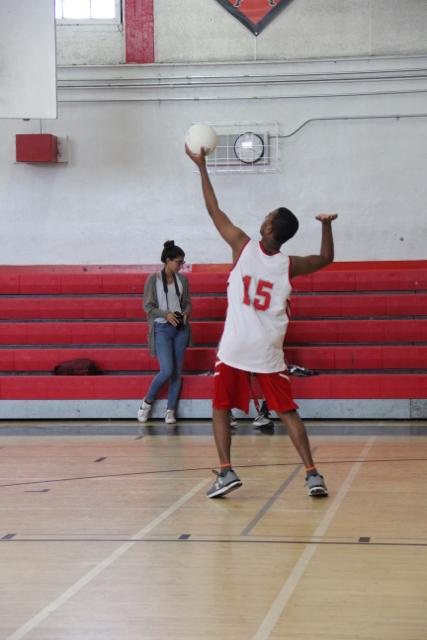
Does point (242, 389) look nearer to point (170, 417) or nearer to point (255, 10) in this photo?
point (170, 417)

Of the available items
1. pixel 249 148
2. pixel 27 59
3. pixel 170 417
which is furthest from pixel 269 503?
pixel 249 148

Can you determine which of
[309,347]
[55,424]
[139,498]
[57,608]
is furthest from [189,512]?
[309,347]

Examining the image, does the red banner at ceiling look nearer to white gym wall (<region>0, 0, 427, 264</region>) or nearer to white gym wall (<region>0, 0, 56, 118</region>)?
white gym wall (<region>0, 0, 427, 264</region>)

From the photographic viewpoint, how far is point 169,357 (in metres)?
10.2

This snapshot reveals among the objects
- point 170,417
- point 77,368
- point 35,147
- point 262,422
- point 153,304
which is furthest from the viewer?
point 35,147

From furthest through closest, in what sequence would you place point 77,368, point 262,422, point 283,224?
1. point 77,368
2. point 262,422
3. point 283,224

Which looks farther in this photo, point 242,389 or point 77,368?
point 77,368

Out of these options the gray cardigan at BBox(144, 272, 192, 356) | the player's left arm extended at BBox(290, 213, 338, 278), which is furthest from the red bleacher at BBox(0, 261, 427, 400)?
the player's left arm extended at BBox(290, 213, 338, 278)

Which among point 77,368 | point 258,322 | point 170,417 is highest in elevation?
point 258,322

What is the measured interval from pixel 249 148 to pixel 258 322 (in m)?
8.13

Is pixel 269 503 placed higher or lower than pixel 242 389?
lower

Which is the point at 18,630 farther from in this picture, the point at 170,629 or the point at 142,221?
the point at 142,221

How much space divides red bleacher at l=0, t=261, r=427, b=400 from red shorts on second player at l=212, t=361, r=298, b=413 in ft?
13.4

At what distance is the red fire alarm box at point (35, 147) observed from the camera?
45.8 ft
